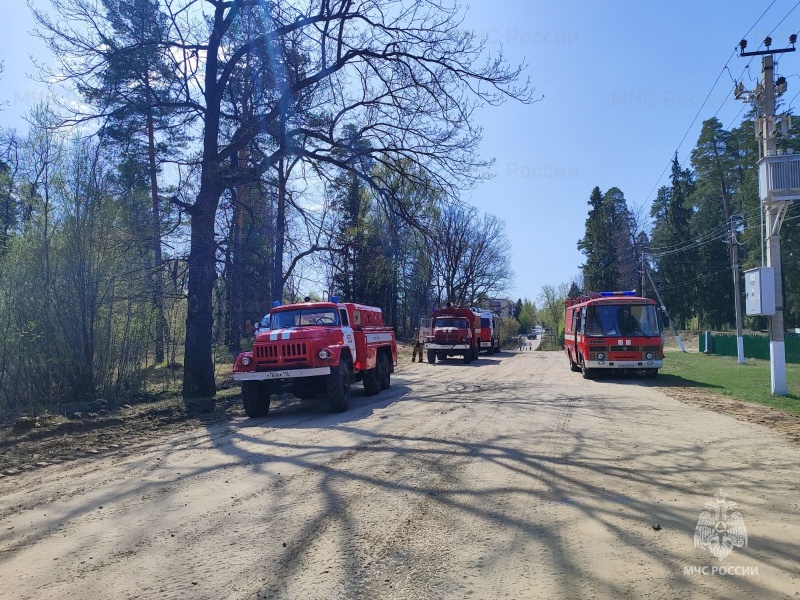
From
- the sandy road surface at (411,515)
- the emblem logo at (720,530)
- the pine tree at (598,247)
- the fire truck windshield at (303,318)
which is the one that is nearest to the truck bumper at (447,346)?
the fire truck windshield at (303,318)

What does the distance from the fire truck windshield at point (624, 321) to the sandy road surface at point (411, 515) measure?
9.07 meters

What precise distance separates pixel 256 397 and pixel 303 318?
2385 mm

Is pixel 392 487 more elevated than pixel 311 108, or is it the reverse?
pixel 311 108

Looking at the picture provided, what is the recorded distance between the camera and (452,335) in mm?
30281

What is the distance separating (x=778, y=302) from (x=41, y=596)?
16.1 metres

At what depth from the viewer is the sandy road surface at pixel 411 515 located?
13.1ft

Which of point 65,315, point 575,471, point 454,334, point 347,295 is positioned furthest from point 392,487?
point 347,295

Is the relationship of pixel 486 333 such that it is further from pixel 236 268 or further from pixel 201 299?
pixel 201 299

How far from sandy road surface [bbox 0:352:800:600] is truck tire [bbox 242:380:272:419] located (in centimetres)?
250

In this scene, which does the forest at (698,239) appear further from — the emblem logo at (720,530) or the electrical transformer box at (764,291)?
the emblem logo at (720,530)

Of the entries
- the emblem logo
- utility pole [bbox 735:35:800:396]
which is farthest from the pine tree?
the emblem logo

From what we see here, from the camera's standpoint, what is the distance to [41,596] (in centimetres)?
392

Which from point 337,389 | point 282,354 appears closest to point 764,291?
point 337,389

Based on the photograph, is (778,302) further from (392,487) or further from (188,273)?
(188,273)
